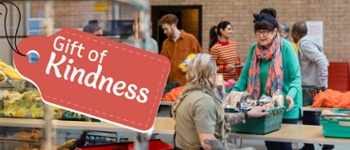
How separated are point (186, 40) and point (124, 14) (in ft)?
22.2

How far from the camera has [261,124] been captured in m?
4.79

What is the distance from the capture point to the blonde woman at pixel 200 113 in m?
4.23

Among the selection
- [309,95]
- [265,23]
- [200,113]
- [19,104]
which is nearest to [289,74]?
[265,23]

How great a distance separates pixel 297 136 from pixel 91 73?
3326 mm

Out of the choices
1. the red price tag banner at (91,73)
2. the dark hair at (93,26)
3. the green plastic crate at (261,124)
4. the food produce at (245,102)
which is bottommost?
the green plastic crate at (261,124)

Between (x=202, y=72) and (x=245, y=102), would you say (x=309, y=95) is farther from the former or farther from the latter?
(x=202, y=72)

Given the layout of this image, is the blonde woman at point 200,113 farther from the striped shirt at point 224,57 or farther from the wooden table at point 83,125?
the striped shirt at point 224,57

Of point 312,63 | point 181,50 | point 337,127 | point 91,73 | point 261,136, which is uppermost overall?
point 91,73

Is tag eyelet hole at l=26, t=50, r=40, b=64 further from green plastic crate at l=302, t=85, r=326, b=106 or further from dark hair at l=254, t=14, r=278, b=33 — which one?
green plastic crate at l=302, t=85, r=326, b=106

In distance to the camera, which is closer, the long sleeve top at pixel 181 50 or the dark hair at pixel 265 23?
the dark hair at pixel 265 23

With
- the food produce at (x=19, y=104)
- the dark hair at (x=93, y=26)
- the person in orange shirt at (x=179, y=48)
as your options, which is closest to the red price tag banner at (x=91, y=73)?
the dark hair at (x=93, y=26)

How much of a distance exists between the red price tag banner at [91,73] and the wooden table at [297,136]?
3147mm

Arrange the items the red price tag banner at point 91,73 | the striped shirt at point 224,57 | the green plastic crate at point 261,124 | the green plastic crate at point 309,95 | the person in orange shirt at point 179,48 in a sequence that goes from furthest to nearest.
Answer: the person in orange shirt at point 179,48 < the striped shirt at point 224,57 < the green plastic crate at point 309,95 < the green plastic crate at point 261,124 < the red price tag banner at point 91,73

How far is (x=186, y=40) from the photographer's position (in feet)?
27.5
